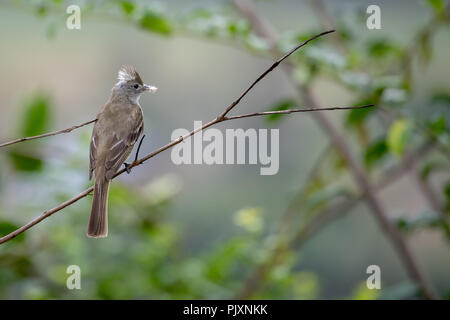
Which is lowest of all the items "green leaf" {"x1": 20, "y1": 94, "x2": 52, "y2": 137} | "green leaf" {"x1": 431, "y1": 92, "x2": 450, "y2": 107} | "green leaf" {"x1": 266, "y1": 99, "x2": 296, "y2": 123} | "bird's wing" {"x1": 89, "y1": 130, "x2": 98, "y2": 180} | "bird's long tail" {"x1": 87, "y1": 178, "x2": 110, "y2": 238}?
"bird's long tail" {"x1": 87, "y1": 178, "x2": 110, "y2": 238}

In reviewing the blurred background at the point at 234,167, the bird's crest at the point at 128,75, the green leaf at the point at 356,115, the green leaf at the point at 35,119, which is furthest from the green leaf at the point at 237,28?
the green leaf at the point at 35,119

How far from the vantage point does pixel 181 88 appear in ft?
10.0

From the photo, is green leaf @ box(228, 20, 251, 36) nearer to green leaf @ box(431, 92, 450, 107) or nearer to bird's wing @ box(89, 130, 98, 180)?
bird's wing @ box(89, 130, 98, 180)

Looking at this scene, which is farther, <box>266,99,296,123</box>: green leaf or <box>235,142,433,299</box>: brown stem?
<box>235,142,433,299</box>: brown stem

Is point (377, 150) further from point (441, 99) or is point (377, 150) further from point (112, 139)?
point (112, 139)

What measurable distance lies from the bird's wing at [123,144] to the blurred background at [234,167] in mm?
60

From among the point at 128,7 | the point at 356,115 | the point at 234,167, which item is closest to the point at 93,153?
the point at 128,7

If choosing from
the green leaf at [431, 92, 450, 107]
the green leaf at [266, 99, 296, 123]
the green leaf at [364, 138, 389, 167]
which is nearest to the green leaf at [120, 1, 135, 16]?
the green leaf at [266, 99, 296, 123]

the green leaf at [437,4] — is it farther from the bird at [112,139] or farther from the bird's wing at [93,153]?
the bird's wing at [93,153]

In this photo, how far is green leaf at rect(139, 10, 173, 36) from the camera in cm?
179

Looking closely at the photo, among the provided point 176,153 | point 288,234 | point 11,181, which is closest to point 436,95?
point 288,234

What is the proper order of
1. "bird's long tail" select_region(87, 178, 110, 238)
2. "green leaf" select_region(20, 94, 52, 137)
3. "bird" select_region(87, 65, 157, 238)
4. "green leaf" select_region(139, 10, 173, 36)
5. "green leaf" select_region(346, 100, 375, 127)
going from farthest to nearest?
"green leaf" select_region(20, 94, 52, 137) < "green leaf" select_region(346, 100, 375, 127) < "green leaf" select_region(139, 10, 173, 36) < "bird" select_region(87, 65, 157, 238) < "bird's long tail" select_region(87, 178, 110, 238)

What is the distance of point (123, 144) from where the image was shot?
1.42 m

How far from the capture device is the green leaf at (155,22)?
179 cm
